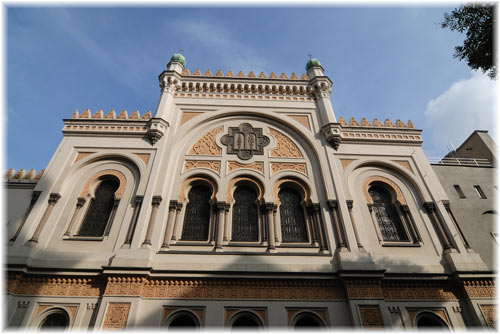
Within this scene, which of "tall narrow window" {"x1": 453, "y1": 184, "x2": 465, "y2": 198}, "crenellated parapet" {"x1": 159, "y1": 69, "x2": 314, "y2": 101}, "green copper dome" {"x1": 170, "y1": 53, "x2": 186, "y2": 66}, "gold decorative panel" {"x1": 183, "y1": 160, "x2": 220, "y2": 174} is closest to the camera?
"gold decorative panel" {"x1": 183, "y1": 160, "x2": 220, "y2": 174}

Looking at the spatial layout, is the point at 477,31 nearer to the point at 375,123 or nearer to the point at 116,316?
the point at 375,123

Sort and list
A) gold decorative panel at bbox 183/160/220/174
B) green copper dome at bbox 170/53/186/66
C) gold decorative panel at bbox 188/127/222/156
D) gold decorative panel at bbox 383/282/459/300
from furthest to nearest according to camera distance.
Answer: green copper dome at bbox 170/53/186/66 → gold decorative panel at bbox 188/127/222/156 → gold decorative panel at bbox 183/160/220/174 → gold decorative panel at bbox 383/282/459/300

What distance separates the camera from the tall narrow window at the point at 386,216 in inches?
352

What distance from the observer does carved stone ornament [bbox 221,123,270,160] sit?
34.1 feet

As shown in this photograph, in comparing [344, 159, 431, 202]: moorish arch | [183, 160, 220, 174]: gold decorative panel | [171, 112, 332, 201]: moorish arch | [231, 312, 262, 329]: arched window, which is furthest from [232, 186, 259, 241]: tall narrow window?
[344, 159, 431, 202]: moorish arch

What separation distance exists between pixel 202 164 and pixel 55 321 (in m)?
5.90

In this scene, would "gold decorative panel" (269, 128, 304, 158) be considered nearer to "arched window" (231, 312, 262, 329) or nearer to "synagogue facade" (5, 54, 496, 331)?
"synagogue facade" (5, 54, 496, 331)

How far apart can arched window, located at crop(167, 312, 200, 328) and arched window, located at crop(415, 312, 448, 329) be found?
18.7 feet

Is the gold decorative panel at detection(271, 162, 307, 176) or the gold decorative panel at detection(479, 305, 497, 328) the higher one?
the gold decorative panel at detection(271, 162, 307, 176)

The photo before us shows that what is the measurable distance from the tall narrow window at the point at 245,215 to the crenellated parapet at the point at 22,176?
7128 mm

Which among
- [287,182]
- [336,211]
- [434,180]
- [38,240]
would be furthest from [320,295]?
[38,240]

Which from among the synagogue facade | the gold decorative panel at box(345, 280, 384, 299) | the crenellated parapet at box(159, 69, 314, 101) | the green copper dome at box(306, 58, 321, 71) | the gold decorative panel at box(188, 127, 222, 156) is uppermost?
the green copper dome at box(306, 58, 321, 71)

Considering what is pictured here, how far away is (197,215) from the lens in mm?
9039

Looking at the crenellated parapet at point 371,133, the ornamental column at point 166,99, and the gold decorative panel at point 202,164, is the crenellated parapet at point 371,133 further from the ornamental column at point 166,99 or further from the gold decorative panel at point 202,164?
the ornamental column at point 166,99
